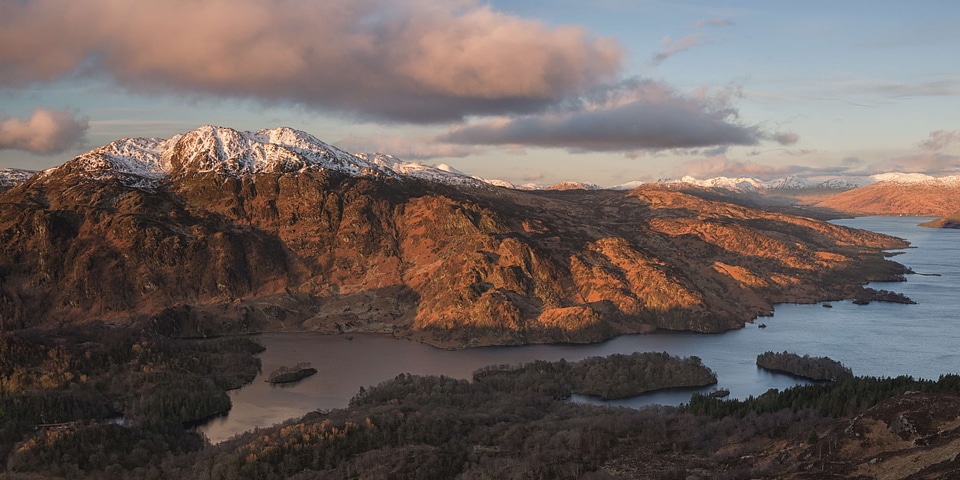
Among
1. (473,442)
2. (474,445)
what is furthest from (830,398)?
(474,445)

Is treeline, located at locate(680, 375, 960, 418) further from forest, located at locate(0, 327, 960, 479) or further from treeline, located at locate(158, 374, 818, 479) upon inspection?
treeline, located at locate(158, 374, 818, 479)

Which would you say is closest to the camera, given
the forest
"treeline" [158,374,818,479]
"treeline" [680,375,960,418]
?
the forest

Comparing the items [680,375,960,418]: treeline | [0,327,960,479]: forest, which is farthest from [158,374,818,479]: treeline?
[680,375,960,418]: treeline

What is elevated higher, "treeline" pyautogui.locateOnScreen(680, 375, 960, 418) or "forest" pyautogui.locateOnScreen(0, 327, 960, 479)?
"treeline" pyautogui.locateOnScreen(680, 375, 960, 418)

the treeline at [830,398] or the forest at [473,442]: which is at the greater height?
the treeline at [830,398]

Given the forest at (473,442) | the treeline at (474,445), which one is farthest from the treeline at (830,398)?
the treeline at (474,445)

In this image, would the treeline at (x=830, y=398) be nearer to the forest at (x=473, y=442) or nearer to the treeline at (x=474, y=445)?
the forest at (x=473, y=442)

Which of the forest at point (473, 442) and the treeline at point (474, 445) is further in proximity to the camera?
the treeline at point (474, 445)

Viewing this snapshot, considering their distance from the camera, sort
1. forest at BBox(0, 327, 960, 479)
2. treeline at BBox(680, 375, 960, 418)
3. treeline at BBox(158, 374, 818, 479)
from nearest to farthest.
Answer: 1. forest at BBox(0, 327, 960, 479)
2. treeline at BBox(158, 374, 818, 479)
3. treeline at BBox(680, 375, 960, 418)
